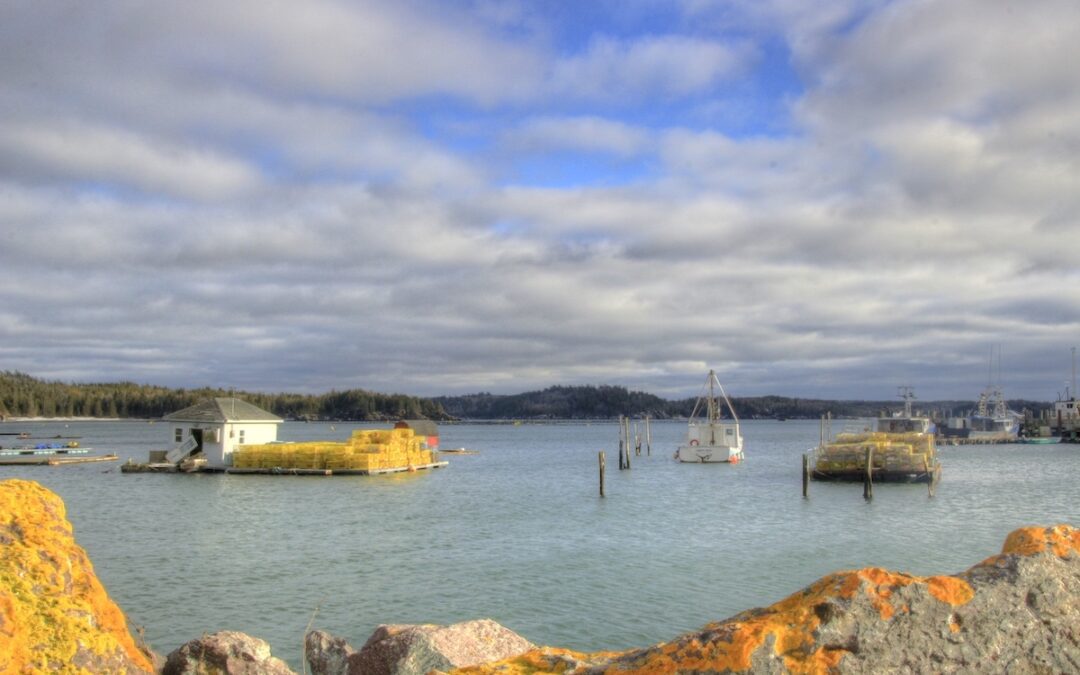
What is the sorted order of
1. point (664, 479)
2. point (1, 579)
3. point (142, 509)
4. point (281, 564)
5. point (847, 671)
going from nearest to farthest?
point (847, 671) → point (1, 579) → point (281, 564) → point (142, 509) → point (664, 479)

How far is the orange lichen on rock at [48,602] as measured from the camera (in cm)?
535

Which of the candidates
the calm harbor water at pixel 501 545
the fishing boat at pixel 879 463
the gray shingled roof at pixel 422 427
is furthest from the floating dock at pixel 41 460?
the fishing boat at pixel 879 463

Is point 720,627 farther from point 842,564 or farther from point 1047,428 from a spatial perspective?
point 1047,428

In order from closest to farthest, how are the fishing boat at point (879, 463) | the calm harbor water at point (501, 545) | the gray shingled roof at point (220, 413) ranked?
the calm harbor water at point (501, 545)
the fishing boat at point (879, 463)
the gray shingled roof at point (220, 413)

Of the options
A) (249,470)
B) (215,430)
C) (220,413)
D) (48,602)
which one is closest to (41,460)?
(215,430)

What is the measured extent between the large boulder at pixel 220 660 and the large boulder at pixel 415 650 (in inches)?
42.9

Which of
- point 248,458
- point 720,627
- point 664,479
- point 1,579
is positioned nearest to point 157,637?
point 1,579

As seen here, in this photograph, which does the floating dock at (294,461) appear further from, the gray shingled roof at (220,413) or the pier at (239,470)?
the gray shingled roof at (220,413)

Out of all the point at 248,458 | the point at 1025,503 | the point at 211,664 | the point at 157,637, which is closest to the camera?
the point at 211,664

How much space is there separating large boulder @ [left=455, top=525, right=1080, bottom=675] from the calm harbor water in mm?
13350

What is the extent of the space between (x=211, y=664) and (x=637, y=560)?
22.0 m

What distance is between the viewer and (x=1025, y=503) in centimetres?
5094

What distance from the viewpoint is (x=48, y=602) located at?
575 centimetres

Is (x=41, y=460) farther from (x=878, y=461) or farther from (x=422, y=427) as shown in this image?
(x=878, y=461)
